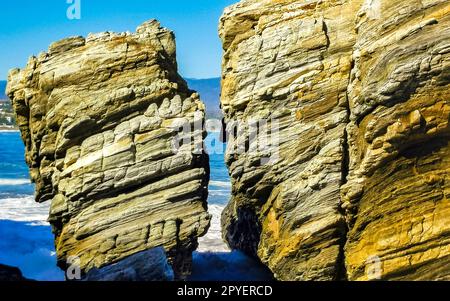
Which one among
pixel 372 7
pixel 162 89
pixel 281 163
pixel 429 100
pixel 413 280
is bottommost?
pixel 413 280

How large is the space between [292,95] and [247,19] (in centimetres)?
322

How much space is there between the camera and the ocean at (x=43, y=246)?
25812 millimetres

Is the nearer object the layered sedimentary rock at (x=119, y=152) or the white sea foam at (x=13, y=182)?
the layered sedimentary rock at (x=119, y=152)

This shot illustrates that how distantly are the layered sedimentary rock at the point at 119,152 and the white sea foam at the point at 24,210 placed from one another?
15058 mm

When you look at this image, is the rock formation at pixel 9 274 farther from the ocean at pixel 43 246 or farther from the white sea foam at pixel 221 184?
the white sea foam at pixel 221 184

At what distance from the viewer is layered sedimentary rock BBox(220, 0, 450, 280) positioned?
18.8 m

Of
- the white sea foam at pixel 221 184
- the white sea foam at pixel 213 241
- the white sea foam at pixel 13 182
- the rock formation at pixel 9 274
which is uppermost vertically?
the white sea foam at pixel 13 182

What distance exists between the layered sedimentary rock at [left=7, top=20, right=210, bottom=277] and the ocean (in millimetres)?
4369

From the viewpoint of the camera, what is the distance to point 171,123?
840 inches

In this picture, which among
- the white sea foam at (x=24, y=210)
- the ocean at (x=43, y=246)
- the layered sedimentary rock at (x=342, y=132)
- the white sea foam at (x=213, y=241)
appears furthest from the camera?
the white sea foam at (x=24, y=210)

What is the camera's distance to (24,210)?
3903 cm

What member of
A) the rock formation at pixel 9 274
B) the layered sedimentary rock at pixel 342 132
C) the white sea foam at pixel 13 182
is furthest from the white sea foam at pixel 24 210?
the layered sedimentary rock at pixel 342 132
